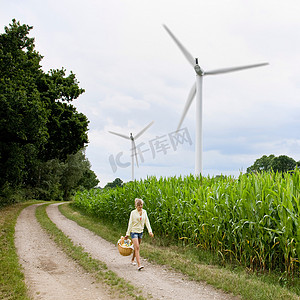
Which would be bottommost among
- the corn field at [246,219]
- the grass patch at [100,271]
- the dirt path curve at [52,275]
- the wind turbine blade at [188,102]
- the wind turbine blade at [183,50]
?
the dirt path curve at [52,275]

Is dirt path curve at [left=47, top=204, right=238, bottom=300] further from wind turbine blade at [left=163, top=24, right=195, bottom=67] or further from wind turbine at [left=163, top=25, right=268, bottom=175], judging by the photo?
wind turbine blade at [left=163, top=24, right=195, bottom=67]

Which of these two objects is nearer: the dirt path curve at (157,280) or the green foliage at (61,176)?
the dirt path curve at (157,280)

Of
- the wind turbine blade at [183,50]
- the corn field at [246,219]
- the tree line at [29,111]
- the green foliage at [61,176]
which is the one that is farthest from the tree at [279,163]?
the corn field at [246,219]

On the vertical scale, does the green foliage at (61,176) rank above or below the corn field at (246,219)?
above

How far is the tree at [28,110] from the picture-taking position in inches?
758

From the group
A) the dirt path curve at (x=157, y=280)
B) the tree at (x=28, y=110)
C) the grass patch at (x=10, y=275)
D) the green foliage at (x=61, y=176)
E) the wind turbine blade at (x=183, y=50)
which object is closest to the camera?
the dirt path curve at (x=157, y=280)

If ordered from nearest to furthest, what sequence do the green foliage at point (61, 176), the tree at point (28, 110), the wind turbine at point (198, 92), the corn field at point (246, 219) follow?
the corn field at point (246, 219) → the wind turbine at point (198, 92) → the tree at point (28, 110) → the green foliage at point (61, 176)

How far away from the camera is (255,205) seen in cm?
687

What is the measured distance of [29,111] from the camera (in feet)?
64.5

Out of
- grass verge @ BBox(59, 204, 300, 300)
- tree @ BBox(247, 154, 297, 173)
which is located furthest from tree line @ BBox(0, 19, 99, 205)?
tree @ BBox(247, 154, 297, 173)

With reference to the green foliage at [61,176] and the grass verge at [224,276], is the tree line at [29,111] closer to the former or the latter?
the green foliage at [61,176]

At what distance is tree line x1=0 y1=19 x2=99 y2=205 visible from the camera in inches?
762

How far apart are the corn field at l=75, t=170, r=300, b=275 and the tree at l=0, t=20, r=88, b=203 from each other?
41.6ft

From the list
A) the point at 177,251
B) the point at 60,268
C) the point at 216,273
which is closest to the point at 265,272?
the point at 216,273
